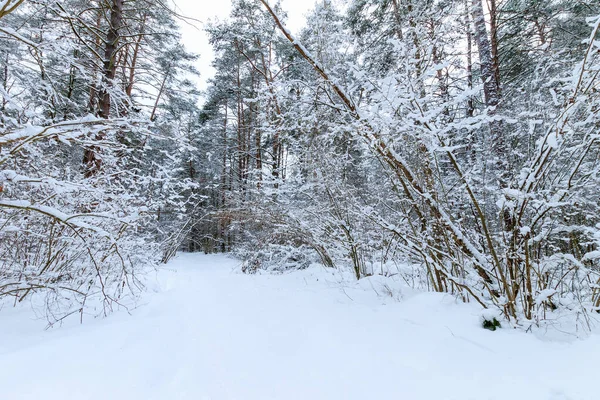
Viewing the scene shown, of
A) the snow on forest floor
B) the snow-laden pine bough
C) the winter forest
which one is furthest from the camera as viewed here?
the winter forest

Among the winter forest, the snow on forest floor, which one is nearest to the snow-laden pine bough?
the winter forest

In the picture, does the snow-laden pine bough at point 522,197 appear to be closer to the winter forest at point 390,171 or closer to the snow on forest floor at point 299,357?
the winter forest at point 390,171

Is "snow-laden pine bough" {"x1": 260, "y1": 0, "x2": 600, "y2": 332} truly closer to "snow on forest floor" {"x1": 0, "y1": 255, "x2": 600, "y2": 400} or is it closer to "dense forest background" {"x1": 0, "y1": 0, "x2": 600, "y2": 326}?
"dense forest background" {"x1": 0, "y1": 0, "x2": 600, "y2": 326}

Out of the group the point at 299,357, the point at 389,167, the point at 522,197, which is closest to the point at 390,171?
the point at 389,167

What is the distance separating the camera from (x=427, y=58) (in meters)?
2.55

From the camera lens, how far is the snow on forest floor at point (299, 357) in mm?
1394

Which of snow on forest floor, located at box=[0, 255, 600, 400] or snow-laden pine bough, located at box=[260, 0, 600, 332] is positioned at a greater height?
snow-laden pine bough, located at box=[260, 0, 600, 332]

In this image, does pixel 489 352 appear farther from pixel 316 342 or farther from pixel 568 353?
pixel 316 342

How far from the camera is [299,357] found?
182cm

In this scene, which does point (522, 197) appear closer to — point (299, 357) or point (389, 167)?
point (389, 167)

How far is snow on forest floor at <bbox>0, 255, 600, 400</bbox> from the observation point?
139 cm

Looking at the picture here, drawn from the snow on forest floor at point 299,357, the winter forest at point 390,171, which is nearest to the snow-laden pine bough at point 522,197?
the winter forest at point 390,171

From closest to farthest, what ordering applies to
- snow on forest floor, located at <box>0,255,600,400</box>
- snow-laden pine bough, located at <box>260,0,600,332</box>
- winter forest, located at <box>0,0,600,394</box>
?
snow on forest floor, located at <box>0,255,600,400</box> → snow-laden pine bough, located at <box>260,0,600,332</box> → winter forest, located at <box>0,0,600,394</box>

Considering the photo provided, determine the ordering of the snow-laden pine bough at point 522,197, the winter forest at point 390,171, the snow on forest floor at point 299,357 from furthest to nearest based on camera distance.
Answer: the winter forest at point 390,171, the snow-laden pine bough at point 522,197, the snow on forest floor at point 299,357
